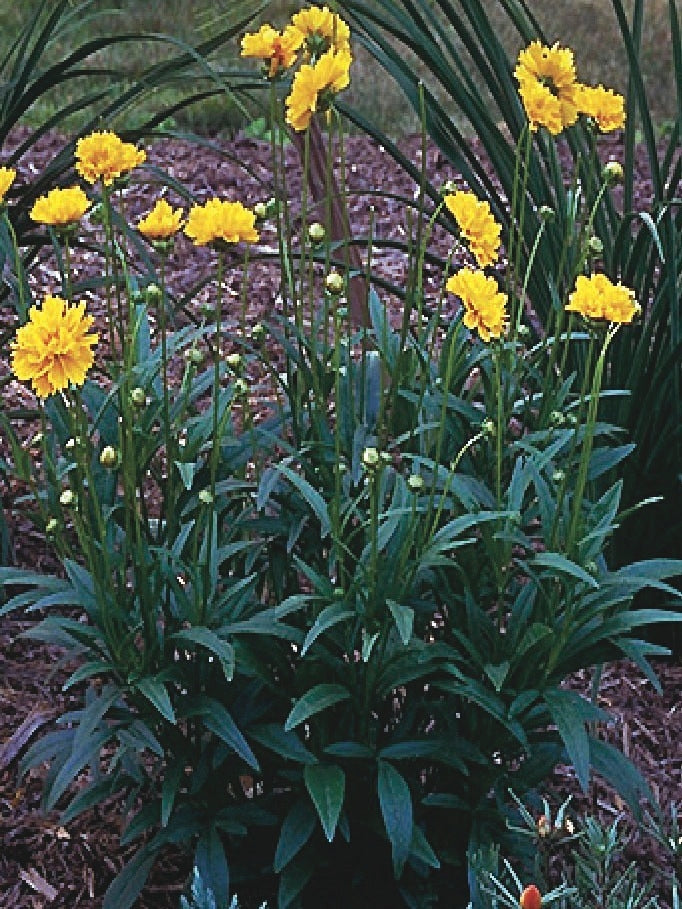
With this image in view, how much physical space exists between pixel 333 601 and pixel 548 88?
71cm

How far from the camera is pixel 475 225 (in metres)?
1.65

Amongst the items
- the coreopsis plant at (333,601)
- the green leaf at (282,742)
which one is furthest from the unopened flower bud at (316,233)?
the green leaf at (282,742)

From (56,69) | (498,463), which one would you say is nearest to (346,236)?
(498,463)

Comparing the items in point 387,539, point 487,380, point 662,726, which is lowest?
point 662,726

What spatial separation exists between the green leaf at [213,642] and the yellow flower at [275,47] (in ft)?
2.22

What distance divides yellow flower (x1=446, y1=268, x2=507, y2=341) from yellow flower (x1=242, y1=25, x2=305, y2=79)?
1.21 feet

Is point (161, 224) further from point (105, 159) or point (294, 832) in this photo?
point (294, 832)

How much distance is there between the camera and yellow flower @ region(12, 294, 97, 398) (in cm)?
146

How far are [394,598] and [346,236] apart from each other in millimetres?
441

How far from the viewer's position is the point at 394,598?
67.2 inches

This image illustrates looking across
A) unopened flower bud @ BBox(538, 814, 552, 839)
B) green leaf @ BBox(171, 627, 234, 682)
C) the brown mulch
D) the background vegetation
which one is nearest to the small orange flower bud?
unopened flower bud @ BBox(538, 814, 552, 839)

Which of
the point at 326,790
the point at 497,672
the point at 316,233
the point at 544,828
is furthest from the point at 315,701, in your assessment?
the point at 316,233

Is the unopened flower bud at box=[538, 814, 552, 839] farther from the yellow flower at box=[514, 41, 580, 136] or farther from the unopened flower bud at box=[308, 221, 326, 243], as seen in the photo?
the yellow flower at box=[514, 41, 580, 136]

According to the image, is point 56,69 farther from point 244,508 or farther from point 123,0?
point 123,0
